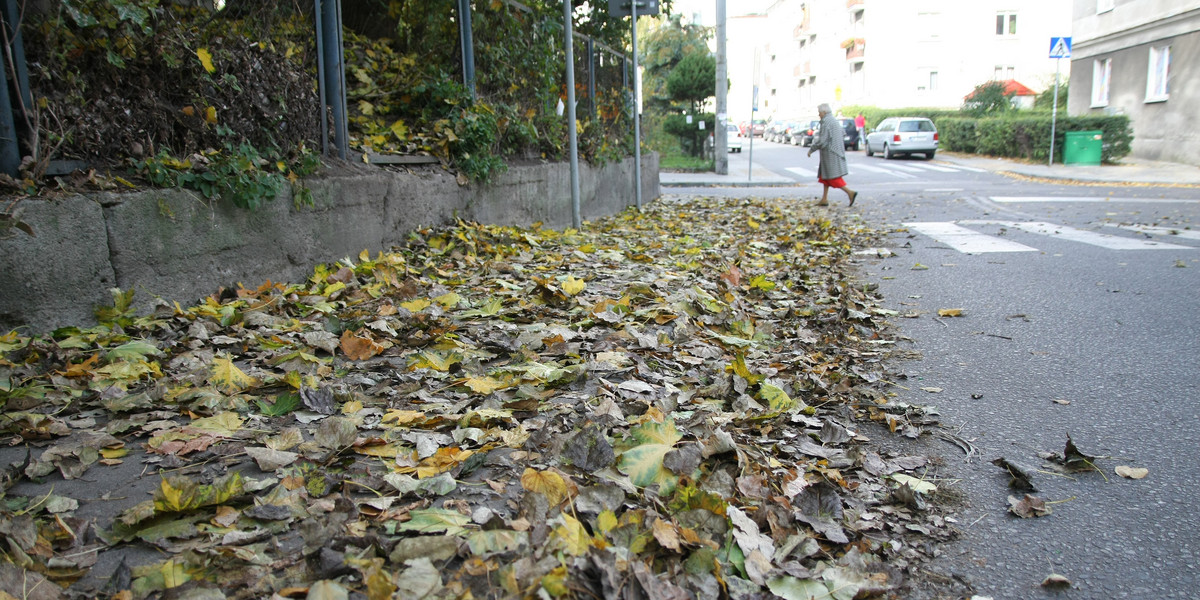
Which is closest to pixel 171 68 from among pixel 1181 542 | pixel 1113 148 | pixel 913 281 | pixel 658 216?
pixel 1181 542

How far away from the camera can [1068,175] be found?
20922 millimetres

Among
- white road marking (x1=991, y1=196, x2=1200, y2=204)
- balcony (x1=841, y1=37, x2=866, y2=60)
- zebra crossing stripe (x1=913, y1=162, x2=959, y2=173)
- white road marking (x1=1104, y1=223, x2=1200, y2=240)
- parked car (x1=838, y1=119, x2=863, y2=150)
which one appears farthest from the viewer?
balcony (x1=841, y1=37, x2=866, y2=60)

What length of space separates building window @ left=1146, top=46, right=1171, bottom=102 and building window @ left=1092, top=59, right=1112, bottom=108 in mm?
2848

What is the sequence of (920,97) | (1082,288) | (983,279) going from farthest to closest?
1. (920,97)
2. (983,279)
3. (1082,288)

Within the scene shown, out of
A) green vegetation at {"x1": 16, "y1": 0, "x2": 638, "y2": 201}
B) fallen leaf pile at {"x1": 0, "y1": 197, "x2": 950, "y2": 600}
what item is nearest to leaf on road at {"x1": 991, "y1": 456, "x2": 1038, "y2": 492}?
fallen leaf pile at {"x1": 0, "y1": 197, "x2": 950, "y2": 600}

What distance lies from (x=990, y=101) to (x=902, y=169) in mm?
16393

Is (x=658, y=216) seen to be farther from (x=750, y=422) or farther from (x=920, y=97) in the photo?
(x=920, y=97)

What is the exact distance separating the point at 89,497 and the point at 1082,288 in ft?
20.3

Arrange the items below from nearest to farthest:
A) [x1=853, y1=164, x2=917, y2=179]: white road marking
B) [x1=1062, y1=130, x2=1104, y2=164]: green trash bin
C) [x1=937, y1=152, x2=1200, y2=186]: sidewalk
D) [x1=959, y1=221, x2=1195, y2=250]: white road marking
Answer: [x1=959, y1=221, x2=1195, y2=250]: white road marking → [x1=937, y1=152, x2=1200, y2=186]: sidewalk → [x1=853, y1=164, x2=917, y2=179]: white road marking → [x1=1062, y1=130, x2=1104, y2=164]: green trash bin

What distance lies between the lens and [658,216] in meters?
11.3

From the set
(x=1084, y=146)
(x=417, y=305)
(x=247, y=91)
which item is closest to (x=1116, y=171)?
(x=1084, y=146)

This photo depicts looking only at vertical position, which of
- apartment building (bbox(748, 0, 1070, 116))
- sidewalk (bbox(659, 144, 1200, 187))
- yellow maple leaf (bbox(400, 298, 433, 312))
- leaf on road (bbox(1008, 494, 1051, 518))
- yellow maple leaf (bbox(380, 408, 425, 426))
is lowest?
leaf on road (bbox(1008, 494, 1051, 518))

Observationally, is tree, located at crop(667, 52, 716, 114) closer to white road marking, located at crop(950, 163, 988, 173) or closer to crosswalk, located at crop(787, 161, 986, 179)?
crosswalk, located at crop(787, 161, 986, 179)

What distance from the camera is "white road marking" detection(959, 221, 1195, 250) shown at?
805cm
